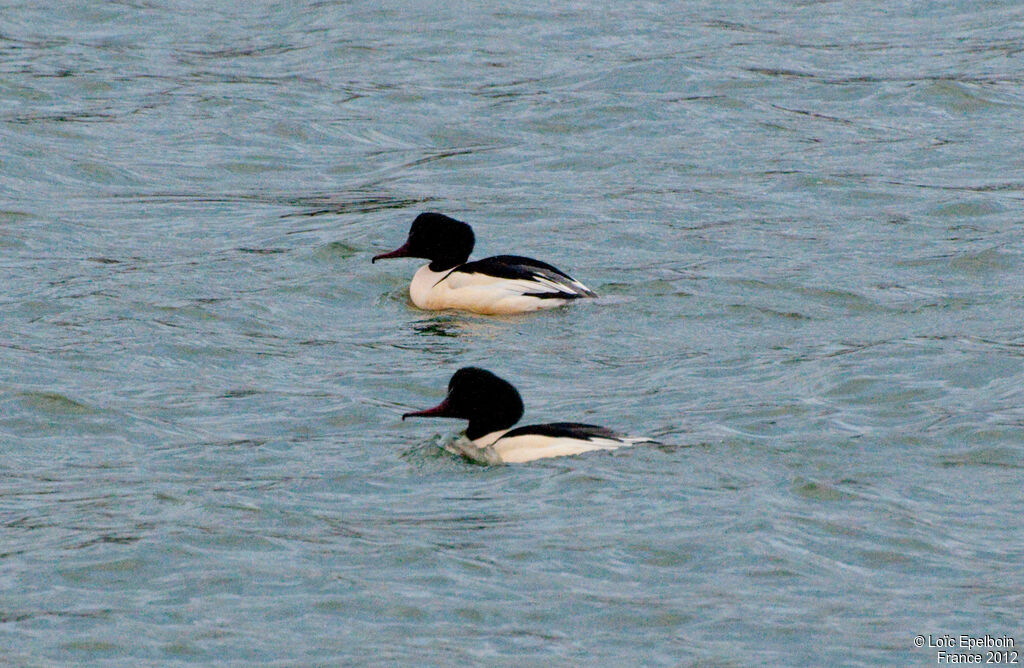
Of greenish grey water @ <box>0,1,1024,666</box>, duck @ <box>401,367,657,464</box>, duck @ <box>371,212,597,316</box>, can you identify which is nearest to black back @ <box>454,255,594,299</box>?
duck @ <box>371,212,597,316</box>

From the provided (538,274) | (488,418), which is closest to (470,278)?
(538,274)

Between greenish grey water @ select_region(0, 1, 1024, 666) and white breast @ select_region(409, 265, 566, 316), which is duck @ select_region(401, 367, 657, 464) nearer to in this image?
greenish grey water @ select_region(0, 1, 1024, 666)

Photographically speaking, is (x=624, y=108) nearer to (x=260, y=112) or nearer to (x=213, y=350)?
(x=260, y=112)

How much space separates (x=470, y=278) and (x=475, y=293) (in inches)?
4.8

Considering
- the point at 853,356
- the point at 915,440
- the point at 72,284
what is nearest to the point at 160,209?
the point at 72,284

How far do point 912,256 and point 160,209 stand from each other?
615 centimetres

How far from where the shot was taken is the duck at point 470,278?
43.9 ft

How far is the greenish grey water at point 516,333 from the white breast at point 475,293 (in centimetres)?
19

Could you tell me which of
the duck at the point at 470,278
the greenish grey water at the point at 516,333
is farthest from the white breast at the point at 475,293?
the greenish grey water at the point at 516,333

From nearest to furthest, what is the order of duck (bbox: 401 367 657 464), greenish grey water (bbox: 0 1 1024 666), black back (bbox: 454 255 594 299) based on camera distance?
greenish grey water (bbox: 0 1 1024 666), duck (bbox: 401 367 657 464), black back (bbox: 454 255 594 299)

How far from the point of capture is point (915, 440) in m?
10.3

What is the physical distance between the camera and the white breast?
1345 centimetres

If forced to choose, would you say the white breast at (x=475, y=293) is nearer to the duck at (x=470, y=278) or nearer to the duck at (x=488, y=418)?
the duck at (x=470, y=278)

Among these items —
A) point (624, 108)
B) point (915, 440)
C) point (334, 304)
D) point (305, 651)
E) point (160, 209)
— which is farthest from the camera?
point (624, 108)
